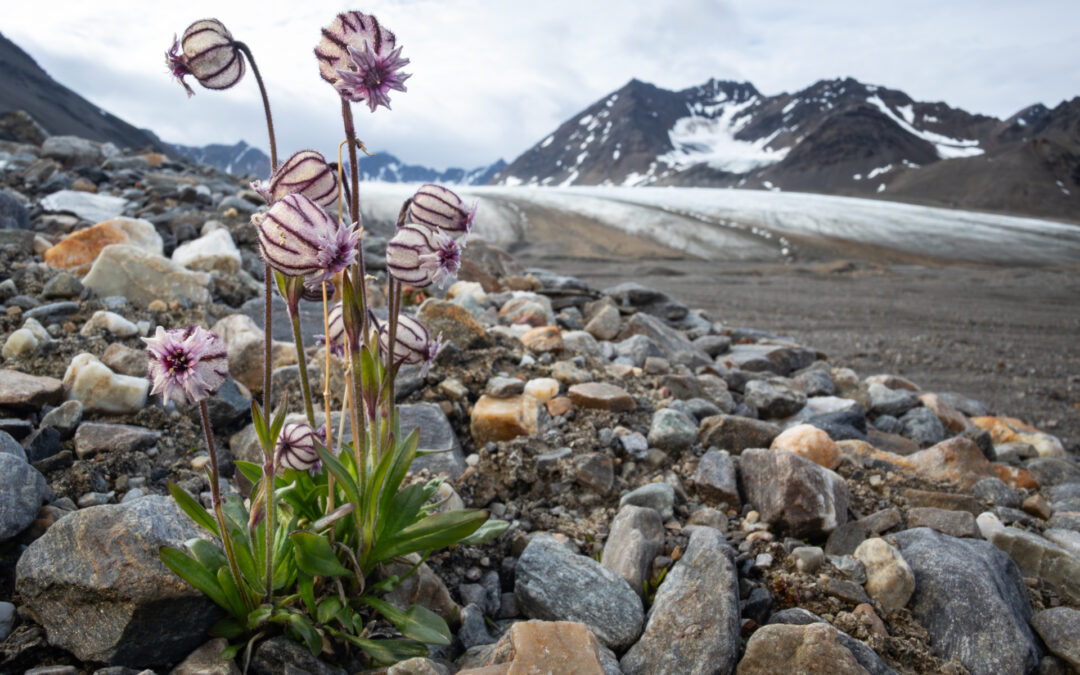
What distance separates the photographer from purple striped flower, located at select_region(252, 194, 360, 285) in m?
1.44

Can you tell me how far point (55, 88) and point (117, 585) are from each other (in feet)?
211

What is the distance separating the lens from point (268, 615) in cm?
174

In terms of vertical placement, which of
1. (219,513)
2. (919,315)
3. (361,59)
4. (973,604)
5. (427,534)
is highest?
(361,59)

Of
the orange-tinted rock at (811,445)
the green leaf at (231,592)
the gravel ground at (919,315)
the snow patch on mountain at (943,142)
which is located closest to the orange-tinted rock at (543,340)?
the orange-tinted rock at (811,445)

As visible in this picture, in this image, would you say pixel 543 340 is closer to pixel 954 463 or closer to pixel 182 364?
pixel 954 463

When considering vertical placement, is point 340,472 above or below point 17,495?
above

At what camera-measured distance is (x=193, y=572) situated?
5.63 feet

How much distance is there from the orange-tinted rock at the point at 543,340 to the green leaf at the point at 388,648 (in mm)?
2589

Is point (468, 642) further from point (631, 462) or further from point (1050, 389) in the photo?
point (1050, 389)

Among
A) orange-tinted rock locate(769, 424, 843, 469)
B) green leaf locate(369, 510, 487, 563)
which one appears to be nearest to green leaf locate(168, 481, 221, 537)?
green leaf locate(369, 510, 487, 563)

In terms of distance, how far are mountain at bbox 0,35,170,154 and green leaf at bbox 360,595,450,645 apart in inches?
1898

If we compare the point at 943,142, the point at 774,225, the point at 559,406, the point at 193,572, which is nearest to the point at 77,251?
the point at 559,406

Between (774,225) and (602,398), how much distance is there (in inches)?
1137

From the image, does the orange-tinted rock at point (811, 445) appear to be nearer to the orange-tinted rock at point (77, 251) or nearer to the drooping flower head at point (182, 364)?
the drooping flower head at point (182, 364)
